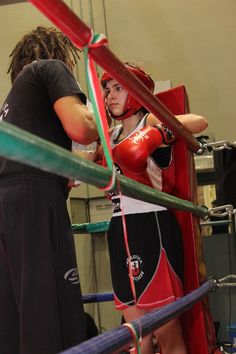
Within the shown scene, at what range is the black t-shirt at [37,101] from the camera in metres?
1.14

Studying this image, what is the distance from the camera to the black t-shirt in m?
1.14

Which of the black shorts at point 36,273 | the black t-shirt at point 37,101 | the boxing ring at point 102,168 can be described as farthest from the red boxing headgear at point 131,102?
the black shorts at point 36,273

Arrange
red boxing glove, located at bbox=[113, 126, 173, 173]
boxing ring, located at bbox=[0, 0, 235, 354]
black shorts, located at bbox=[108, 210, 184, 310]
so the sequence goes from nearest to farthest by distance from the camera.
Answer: boxing ring, located at bbox=[0, 0, 235, 354] < red boxing glove, located at bbox=[113, 126, 173, 173] < black shorts, located at bbox=[108, 210, 184, 310]

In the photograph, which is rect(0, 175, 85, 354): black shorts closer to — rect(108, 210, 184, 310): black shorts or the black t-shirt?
the black t-shirt

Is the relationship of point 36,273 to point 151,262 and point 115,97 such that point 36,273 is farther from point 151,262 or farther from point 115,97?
point 115,97

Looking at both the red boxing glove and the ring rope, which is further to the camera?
the red boxing glove

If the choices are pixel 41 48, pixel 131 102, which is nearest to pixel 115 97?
pixel 131 102

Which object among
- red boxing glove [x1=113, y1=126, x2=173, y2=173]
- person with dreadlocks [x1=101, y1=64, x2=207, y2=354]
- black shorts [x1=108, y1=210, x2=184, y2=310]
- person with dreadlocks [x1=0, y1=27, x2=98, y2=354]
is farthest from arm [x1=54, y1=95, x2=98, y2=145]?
black shorts [x1=108, y1=210, x2=184, y2=310]

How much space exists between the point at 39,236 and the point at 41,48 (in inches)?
22.6

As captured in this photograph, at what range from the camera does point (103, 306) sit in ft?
12.6

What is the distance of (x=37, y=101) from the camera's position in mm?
1178

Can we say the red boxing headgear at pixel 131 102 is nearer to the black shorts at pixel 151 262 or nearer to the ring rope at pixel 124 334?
the black shorts at pixel 151 262

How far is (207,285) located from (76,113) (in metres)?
0.79

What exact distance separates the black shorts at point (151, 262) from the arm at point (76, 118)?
0.58 meters
